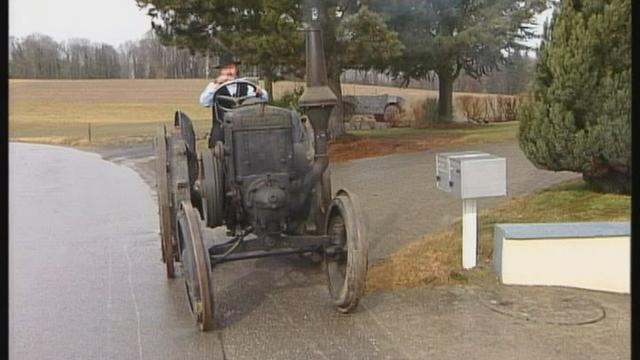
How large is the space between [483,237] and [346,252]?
1.67m

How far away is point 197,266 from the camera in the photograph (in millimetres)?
2781

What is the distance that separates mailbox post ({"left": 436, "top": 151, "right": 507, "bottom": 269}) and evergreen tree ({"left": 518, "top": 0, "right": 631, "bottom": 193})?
1.26 m

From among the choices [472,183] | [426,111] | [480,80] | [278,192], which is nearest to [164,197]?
[278,192]

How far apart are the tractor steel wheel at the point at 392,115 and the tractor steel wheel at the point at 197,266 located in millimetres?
13080

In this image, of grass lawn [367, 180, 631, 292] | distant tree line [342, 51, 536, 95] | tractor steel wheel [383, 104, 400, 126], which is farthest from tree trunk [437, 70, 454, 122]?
grass lawn [367, 180, 631, 292]

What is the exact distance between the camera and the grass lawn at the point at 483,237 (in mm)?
3721

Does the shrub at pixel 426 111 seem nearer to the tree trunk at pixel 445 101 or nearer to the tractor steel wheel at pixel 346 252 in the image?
the tree trunk at pixel 445 101

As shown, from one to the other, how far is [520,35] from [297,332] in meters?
11.0

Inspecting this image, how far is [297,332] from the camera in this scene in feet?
9.82

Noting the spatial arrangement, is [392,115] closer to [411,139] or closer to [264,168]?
[411,139]

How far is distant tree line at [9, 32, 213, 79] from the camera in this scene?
4.90 ft
